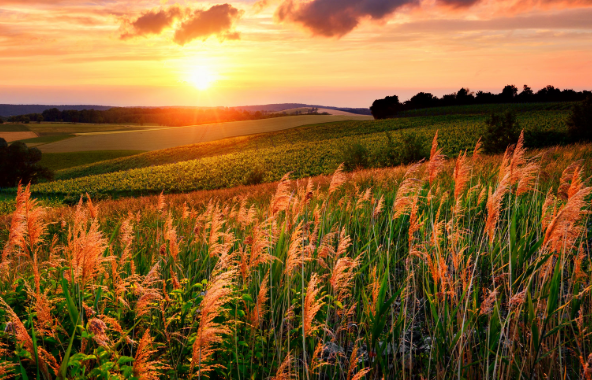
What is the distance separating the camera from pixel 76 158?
79.2 m

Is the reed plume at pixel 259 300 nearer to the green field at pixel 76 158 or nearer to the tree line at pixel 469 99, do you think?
the green field at pixel 76 158

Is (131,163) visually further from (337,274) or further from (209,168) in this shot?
(337,274)

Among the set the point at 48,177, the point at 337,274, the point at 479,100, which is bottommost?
the point at 48,177

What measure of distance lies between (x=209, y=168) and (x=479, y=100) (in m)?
101

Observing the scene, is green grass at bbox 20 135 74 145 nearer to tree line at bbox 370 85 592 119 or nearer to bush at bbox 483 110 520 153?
tree line at bbox 370 85 592 119

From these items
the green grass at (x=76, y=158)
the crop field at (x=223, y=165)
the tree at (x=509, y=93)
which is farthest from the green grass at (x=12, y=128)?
the tree at (x=509, y=93)

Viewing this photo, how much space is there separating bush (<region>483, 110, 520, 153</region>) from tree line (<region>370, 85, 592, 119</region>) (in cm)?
8078

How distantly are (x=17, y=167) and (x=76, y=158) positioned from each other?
48.3 ft

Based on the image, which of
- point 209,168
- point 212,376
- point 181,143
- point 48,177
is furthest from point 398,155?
point 181,143

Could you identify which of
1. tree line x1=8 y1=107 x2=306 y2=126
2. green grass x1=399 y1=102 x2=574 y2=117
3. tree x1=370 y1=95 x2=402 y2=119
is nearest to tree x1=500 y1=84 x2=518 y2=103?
green grass x1=399 y1=102 x2=574 y2=117

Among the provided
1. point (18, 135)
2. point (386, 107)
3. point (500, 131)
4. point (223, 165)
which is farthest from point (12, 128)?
point (500, 131)

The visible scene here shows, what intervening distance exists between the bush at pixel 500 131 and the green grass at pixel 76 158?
72320 mm

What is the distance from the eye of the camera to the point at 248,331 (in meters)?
3.04

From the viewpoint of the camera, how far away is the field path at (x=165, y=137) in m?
87.1
